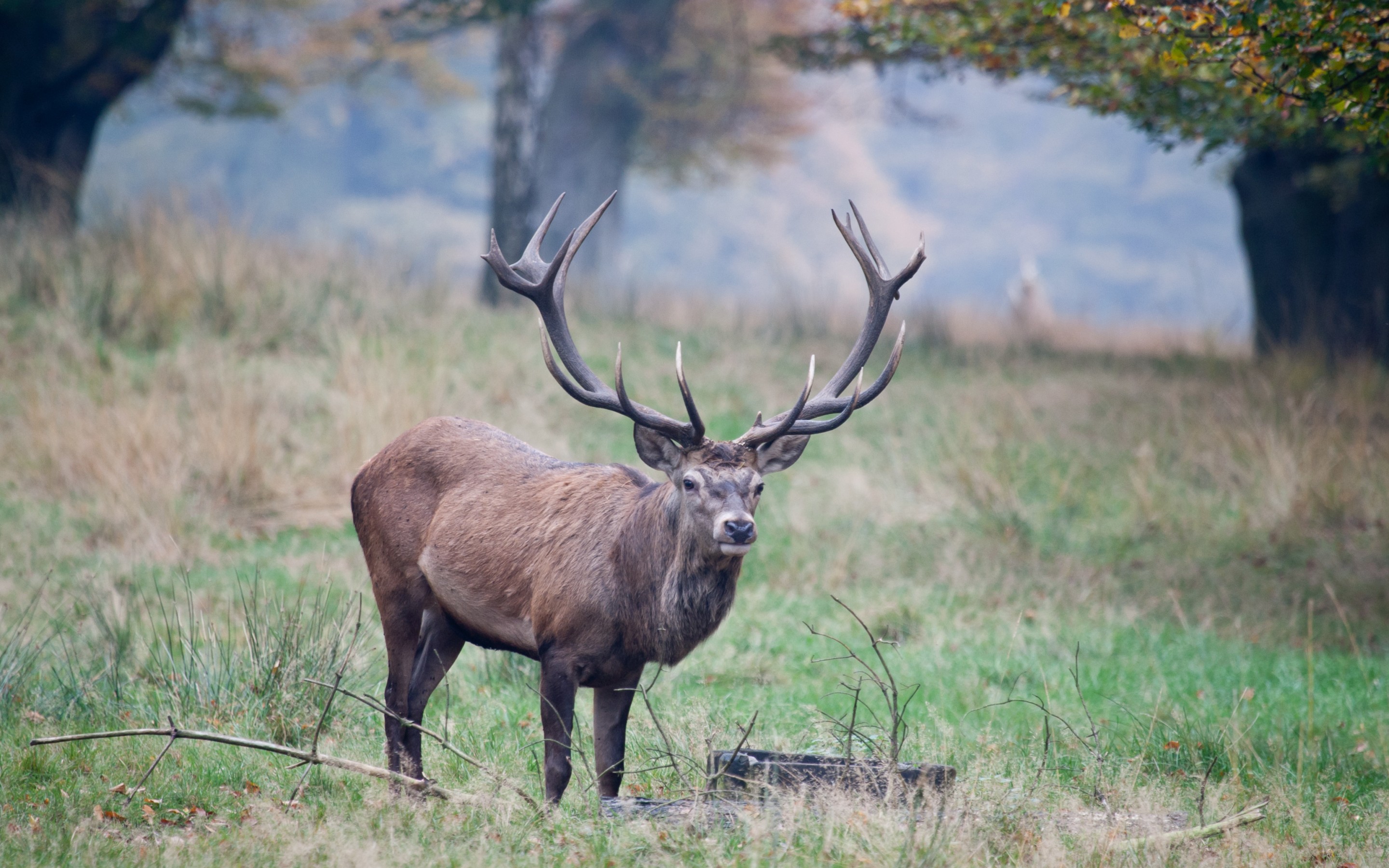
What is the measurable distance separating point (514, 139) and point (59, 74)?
5.14 m

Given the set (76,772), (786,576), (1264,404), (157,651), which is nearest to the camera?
(76,772)

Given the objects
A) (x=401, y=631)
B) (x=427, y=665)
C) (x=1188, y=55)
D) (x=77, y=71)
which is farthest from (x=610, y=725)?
(x=77, y=71)

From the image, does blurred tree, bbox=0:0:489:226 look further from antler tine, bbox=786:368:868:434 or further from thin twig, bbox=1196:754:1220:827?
thin twig, bbox=1196:754:1220:827

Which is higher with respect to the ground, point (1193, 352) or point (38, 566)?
A: point (1193, 352)

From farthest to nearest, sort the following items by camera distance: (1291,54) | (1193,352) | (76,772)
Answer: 1. (1193,352)
2. (1291,54)
3. (76,772)

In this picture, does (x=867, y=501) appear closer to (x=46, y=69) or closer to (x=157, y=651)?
(x=157, y=651)

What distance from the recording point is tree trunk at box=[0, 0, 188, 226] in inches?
513

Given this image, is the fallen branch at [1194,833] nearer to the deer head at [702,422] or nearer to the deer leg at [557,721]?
the deer head at [702,422]

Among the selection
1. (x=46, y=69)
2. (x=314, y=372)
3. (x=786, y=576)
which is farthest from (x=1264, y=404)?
(x=46, y=69)

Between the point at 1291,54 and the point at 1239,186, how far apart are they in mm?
9341

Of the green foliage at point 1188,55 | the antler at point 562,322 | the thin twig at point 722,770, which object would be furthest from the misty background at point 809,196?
the thin twig at point 722,770

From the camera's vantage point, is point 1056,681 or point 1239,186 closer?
point 1056,681

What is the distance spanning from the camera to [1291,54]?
5.44m

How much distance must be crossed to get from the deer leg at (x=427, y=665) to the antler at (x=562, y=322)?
1.08 metres
